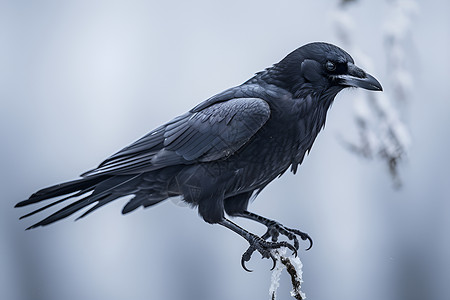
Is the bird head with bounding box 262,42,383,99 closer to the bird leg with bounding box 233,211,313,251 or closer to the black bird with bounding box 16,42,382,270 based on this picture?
the black bird with bounding box 16,42,382,270

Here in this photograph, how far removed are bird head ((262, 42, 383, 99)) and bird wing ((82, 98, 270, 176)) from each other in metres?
0.18

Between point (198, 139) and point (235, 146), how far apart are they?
21cm

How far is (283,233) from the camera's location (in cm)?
346

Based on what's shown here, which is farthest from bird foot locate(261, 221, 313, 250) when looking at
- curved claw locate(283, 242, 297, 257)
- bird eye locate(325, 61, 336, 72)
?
bird eye locate(325, 61, 336, 72)

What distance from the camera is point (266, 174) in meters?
3.23

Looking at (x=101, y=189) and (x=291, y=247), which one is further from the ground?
(x=101, y=189)

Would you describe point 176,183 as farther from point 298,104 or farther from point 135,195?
point 298,104

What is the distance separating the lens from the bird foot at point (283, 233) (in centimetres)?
342

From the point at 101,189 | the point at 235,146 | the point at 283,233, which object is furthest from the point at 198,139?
the point at 283,233

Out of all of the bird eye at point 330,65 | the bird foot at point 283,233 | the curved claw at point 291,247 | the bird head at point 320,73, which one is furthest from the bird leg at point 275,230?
the bird eye at point 330,65

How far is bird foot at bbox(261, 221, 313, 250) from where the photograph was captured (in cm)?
342

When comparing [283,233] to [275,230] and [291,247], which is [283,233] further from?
[291,247]

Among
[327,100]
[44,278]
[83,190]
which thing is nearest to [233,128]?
[327,100]

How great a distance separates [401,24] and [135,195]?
1408mm
